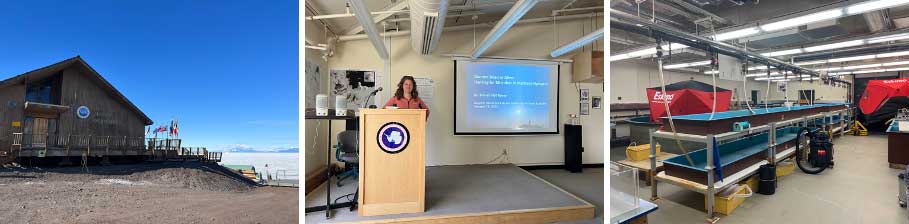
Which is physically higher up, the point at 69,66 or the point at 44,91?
the point at 69,66

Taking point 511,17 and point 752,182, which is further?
point 511,17

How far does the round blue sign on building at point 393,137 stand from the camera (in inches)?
74.6

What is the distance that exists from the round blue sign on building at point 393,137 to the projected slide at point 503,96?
5.69ft

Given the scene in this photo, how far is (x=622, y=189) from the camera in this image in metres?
1.18

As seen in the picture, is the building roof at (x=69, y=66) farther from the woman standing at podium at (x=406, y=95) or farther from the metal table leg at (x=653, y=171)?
the metal table leg at (x=653, y=171)

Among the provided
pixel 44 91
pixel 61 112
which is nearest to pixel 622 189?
pixel 61 112

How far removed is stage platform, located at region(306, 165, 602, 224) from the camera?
1896 millimetres

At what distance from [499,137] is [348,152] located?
196cm

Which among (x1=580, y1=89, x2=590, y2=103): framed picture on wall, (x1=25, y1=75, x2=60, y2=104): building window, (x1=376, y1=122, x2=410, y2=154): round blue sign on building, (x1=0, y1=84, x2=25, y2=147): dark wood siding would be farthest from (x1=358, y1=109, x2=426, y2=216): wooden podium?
(x1=580, y1=89, x2=590, y2=103): framed picture on wall

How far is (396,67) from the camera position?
11.1 feet

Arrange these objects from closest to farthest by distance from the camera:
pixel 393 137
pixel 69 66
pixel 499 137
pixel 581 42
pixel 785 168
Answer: pixel 785 168, pixel 393 137, pixel 69 66, pixel 581 42, pixel 499 137

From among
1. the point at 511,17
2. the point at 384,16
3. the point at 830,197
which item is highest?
the point at 384,16

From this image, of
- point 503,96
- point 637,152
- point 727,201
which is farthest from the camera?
point 503,96

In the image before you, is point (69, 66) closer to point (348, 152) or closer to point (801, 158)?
point (348, 152)
